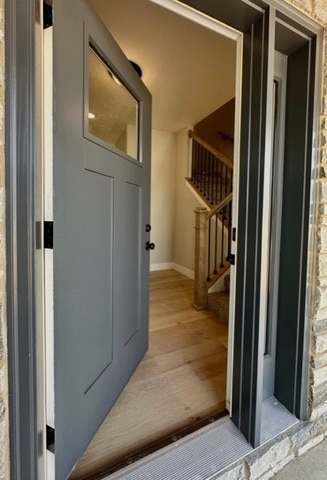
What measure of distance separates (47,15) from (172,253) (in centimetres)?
426

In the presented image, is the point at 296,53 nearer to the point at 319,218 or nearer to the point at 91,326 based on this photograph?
the point at 319,218

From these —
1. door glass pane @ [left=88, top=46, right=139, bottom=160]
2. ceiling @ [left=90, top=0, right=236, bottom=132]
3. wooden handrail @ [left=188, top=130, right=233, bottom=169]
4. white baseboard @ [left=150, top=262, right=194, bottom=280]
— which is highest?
ceiling @ [left=90, top=0, right=236, bottom=132]

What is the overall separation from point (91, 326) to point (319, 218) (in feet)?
4.32

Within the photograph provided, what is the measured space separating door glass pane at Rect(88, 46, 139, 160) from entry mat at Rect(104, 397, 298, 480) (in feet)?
5.07

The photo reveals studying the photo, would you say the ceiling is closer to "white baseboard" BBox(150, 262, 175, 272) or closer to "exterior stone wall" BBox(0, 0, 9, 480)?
"exterior stone wall" BBox(0, 0, 9, 480)

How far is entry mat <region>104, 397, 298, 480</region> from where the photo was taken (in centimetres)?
111

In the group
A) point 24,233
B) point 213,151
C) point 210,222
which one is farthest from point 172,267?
point 24,233

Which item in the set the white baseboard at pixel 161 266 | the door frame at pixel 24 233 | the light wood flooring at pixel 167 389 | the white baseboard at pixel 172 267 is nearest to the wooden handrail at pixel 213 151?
the white baseboard at pixel 172 267

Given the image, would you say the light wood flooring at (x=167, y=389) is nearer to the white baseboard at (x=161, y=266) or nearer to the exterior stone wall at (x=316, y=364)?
the exterior stone wall at (x=316, y=364)

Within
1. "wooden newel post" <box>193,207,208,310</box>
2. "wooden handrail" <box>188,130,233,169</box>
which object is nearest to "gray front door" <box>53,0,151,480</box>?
"wooden newel post" <box>193,207,208,310</box>

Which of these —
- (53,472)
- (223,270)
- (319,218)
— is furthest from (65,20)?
(223,270)

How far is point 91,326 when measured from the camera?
1.23 meters

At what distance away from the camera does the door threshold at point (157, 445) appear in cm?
112

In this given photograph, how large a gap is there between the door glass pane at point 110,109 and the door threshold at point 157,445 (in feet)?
5.03
